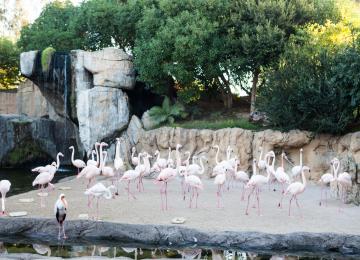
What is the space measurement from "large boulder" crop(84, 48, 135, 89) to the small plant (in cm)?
229

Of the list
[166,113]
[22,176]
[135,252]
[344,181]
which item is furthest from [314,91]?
[22,176]

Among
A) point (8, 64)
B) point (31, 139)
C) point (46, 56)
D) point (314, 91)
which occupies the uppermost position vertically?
point (8, 64)

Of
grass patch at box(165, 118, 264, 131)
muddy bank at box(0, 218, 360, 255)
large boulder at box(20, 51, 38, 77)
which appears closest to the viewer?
muddy bank at box(0, 218, 360, 255)

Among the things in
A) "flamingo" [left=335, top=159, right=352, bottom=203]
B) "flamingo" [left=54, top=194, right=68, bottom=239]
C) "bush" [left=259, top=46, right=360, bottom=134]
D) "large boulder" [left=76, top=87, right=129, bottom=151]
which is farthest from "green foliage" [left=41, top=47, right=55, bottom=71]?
"flamingo" [left=335, top=159, right=352, bottom=203]

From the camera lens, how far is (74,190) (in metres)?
17.5

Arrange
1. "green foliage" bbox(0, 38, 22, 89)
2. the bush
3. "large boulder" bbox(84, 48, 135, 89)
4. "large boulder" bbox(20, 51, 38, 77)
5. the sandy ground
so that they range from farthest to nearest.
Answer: "green foliage" bbox(0, 38, 22, 89) < "large boulder" bbox(20, 51, 38, 77) < "large boulder" bbox(84, 48, 135, 89) < the bush < the sandy ground

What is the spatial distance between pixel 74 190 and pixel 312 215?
8.13 m

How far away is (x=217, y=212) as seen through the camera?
13.4m

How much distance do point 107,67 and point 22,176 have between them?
6.52 meters

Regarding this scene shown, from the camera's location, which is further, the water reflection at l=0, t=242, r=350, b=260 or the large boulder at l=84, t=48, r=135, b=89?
the large boulder at l=84, t=48, r=135, b=89

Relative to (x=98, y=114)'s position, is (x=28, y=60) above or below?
above

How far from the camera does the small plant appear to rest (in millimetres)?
24312

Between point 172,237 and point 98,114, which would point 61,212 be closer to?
point 172,237

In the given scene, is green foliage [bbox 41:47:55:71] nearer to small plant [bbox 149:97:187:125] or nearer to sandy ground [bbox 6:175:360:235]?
small plant [bbox 149:97:187:125]
